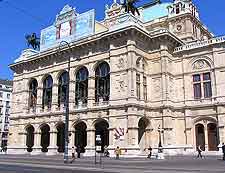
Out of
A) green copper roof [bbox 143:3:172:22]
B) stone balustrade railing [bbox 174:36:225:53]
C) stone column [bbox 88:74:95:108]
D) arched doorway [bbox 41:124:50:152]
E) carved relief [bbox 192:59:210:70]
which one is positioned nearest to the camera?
stone balustrade railing [bbox 174:36:225:53]

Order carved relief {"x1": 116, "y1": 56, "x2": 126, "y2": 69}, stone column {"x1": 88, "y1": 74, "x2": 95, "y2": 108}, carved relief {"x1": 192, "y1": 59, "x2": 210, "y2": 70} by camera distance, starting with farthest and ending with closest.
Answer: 1. stone column {"x1": 88, "y1": 74, "x2": 95, "y2": 108}
2. carved relief {"x1": 192, "y1": 59, "x2": 210, "y2": 70}
3. carved relief {"x1": 116, "y1": 56, "x2": 126, "y2": 69}

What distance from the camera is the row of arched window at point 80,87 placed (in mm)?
44969

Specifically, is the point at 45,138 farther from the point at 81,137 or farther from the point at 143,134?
the point at 143,134

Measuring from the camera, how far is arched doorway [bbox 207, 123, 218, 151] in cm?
4123

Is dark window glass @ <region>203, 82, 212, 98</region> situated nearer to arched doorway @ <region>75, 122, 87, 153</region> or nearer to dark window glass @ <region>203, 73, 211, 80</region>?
dark window glass @ <region>203, 73, 211, 80</region>

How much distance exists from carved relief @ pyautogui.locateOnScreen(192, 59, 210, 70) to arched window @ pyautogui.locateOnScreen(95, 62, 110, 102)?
1241 cm

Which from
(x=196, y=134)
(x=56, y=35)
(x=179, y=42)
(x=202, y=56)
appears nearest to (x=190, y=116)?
(x=196, y=134)

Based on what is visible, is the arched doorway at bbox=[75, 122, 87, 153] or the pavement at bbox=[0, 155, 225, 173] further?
the arched doorway at bbox=[75, 122, 87, 153]

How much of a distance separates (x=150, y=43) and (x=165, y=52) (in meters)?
3.01

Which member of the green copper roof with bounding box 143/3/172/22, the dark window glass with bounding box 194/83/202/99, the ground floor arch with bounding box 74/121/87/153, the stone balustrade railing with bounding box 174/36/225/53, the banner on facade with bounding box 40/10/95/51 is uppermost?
the green copper roof with bounding box 143/3/172/22

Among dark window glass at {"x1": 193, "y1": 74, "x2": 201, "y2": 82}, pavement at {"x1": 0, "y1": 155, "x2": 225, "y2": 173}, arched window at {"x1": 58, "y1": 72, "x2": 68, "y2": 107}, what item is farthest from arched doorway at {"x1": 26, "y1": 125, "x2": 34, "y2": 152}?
dark window glass at {"x1": 193, "y1": 74, "x2": 201, "y2": 82}

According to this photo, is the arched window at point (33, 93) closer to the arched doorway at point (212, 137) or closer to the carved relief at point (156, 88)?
the carved relief at point (156, 88)

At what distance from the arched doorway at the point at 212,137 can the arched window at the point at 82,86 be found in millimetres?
18263

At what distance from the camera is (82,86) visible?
1885 inches
